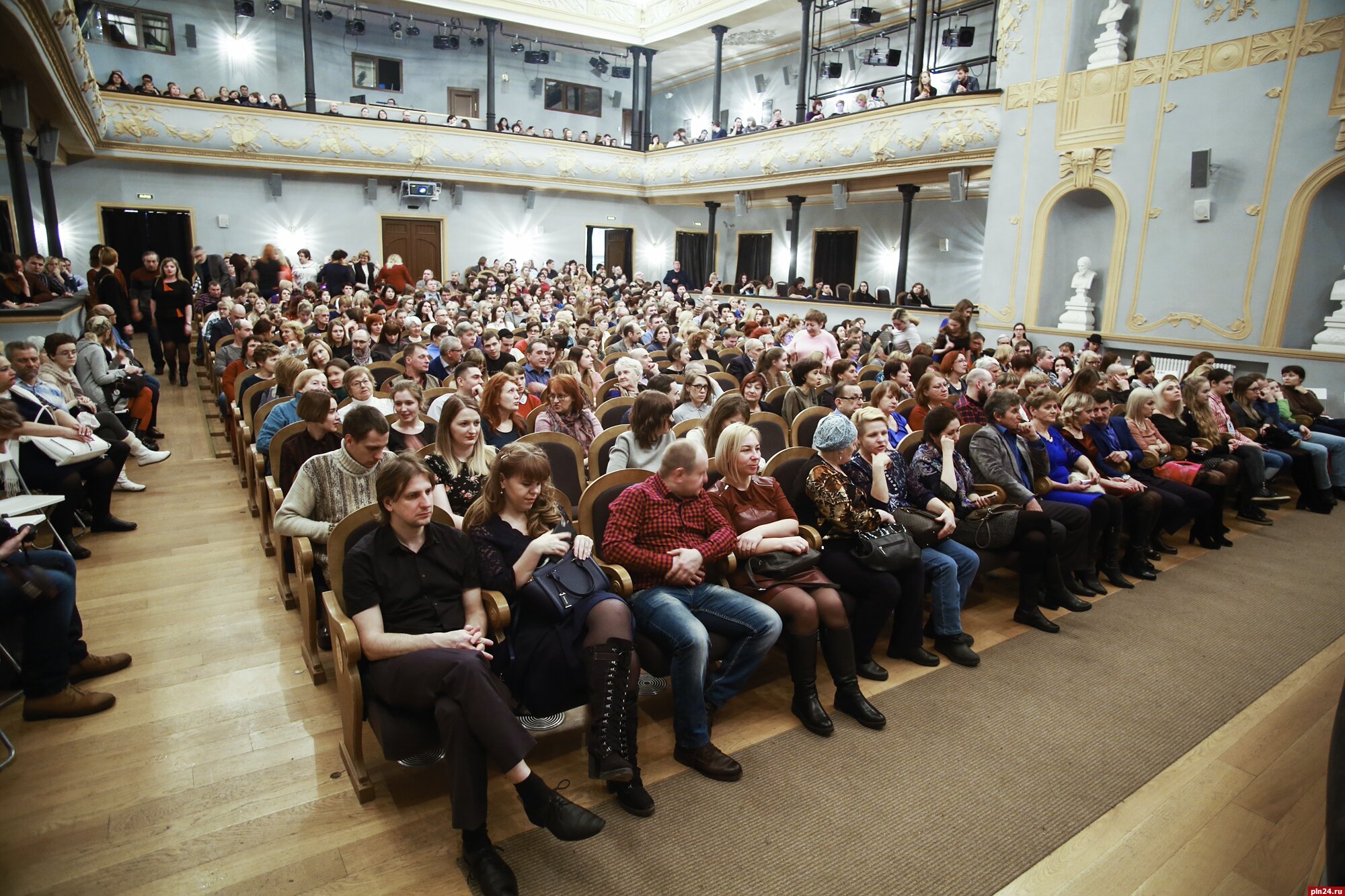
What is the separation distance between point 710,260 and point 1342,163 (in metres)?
11.5

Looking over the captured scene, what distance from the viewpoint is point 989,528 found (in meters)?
3.51

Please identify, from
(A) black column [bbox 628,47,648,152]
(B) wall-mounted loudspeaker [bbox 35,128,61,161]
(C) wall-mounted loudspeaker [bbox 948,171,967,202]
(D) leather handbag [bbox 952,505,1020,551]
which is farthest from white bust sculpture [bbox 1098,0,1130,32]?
(B) wall-mounted loudspeaker [bbox 35,128,61,161]

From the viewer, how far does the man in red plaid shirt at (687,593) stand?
2471mm

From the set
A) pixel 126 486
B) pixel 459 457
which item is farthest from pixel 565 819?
pixel 126 486

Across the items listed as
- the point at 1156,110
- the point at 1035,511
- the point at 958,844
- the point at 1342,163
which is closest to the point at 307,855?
the point at 958,844

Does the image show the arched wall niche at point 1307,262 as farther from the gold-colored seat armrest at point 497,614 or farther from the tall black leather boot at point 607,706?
the gold-colored seat armrest at point 497,614

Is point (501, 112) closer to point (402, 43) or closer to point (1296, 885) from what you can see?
point (402, 43)

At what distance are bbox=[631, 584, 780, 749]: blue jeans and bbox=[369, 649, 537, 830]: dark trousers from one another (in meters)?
0.61

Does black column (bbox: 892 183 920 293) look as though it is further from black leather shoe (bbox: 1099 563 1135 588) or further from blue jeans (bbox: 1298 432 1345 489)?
black leather shoe (bbox: 1099 563 1135 588)

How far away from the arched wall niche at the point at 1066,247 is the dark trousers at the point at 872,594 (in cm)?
839

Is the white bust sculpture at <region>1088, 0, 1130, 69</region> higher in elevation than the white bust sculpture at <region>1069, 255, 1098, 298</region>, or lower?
higher

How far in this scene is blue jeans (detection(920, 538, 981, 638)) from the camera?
3.27m

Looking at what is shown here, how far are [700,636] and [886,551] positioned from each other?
936mm

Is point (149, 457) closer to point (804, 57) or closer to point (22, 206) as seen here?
point (22, 206)
